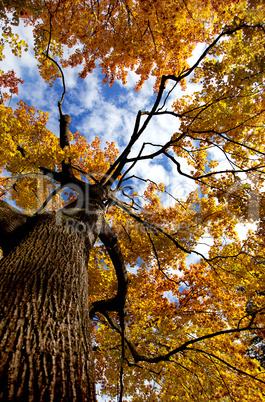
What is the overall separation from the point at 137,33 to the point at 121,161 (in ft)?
10.9

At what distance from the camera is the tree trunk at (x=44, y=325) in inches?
42.1

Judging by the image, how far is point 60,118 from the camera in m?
6.01

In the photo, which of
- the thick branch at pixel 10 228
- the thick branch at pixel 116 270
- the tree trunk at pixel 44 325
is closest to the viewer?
the tree trunk at pixel 44 325

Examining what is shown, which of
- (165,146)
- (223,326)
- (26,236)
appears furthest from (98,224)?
(223,326)

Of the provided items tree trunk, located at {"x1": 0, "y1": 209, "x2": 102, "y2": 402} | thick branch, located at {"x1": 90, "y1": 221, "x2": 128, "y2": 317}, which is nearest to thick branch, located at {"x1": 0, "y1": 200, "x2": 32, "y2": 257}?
tree trunk, located at {"x1": 0, "y1": 209, "x2": 102, "y2": 402}

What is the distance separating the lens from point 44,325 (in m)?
1.41

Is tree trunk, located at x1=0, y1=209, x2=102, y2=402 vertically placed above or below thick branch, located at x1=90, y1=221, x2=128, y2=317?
below

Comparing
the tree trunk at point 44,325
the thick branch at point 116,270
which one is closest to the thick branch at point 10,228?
the tree trunk at point 44,325

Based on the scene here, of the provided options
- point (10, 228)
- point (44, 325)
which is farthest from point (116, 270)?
point (44, 325)

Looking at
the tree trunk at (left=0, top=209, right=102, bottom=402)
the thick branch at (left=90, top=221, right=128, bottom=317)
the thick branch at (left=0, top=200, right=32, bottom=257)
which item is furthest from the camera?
the thick branch at (left=90, top=221, right=128, bottom=317)

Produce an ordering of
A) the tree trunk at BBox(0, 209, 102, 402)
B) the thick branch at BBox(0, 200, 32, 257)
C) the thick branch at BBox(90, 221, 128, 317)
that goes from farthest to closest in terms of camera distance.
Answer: the thick branch at BBox(90, 221, 128, 317) < the thick branch at BBox(0, 200, 32, 257) < the tree trunk at BBox(0, 209, 102, 402)

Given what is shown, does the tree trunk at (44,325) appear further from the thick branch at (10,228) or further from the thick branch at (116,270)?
the thick branch at (116,270)

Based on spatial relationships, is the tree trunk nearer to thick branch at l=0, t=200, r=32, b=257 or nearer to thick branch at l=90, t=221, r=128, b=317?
thick branch at l=0, t=200, r=32, b=257

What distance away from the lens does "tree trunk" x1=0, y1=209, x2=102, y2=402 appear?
107 cm
